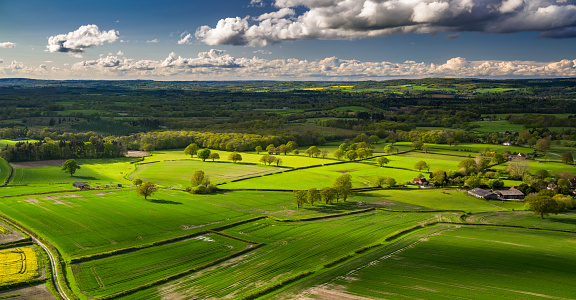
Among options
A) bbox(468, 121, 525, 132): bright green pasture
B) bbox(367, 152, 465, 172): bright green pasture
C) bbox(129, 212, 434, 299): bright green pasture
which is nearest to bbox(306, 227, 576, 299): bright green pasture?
bbox(129, 212, 434, 299): bright green pasture

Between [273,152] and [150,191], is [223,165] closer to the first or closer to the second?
[273,152]

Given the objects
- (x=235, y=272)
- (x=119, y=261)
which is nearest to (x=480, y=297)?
(x=235, y=272)

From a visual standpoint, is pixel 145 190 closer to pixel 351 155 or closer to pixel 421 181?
pixel 421 181

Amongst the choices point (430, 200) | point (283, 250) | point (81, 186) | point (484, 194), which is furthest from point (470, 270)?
point (81, 186)

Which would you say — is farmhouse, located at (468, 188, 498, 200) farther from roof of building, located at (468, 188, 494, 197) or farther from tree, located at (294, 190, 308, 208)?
tree, located at (294, 190, 308, 208)

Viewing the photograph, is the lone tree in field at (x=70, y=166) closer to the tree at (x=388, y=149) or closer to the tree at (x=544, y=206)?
the tree at (x=388, y=149)
